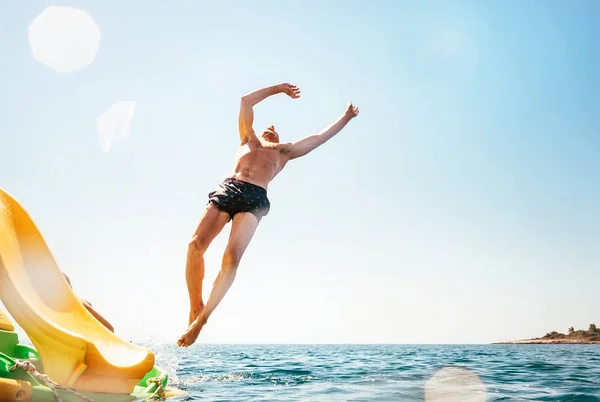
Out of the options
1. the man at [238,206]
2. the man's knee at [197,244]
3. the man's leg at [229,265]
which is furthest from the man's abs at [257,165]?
the man's knee at [197,244]

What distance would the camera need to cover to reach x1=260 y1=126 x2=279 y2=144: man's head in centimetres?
610

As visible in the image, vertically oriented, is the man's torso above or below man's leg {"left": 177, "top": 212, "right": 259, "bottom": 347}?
above

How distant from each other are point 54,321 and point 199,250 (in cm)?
170

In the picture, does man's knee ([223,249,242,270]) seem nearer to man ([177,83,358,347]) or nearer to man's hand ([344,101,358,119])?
man ([177,83,358,347])

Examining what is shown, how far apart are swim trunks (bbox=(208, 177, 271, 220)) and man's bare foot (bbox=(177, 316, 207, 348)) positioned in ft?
4.16

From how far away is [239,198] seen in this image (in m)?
5.35

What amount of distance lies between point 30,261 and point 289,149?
125 inches

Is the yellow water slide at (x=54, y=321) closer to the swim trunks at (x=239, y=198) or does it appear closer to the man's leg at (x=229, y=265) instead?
the man's leg at (x=229, y=265)

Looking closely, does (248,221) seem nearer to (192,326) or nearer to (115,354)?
(192,326)

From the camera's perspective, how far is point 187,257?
5367 mm

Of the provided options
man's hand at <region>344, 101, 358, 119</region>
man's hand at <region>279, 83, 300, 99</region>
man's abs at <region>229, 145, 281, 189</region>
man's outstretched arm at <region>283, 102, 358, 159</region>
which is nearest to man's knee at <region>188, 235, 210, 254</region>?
man's abs at <region>229, 145, 281, 189</region>

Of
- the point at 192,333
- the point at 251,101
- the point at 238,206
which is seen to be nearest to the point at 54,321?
the point at 192,333

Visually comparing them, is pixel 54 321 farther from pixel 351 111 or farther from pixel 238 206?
pixel 351 111

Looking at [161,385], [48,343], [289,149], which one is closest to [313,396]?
[161,385]
